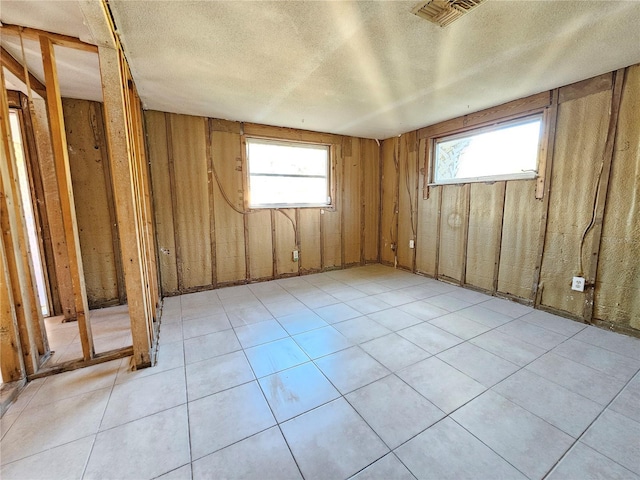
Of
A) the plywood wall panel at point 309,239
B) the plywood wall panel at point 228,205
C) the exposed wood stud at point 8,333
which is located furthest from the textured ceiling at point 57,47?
the plywood wall panel at point 309,239

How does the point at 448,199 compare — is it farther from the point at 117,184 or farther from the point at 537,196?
the point at 117,184

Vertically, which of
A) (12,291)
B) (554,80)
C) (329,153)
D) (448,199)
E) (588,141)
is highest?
(554,80)

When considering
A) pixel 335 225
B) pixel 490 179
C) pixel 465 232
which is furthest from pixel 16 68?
pixel 465 232

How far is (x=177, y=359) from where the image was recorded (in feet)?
6.61

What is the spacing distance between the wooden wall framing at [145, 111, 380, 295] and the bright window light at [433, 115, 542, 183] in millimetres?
1418

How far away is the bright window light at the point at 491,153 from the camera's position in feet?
9.39

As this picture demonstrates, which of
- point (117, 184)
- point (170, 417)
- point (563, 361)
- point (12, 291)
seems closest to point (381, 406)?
point (170, 417)

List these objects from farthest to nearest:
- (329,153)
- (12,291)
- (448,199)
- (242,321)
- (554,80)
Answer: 1. (329,153)
2. (448,199)
3. (242,321)
4. (554,80)
5. (12,291)

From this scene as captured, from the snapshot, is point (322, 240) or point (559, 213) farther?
point (322, 240)

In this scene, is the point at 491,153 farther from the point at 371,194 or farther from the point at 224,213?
the point at 224,213

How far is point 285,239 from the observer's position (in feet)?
13.5

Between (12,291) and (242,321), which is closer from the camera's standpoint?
(12,291)

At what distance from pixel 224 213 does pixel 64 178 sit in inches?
75.6

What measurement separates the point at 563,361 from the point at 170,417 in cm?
266
